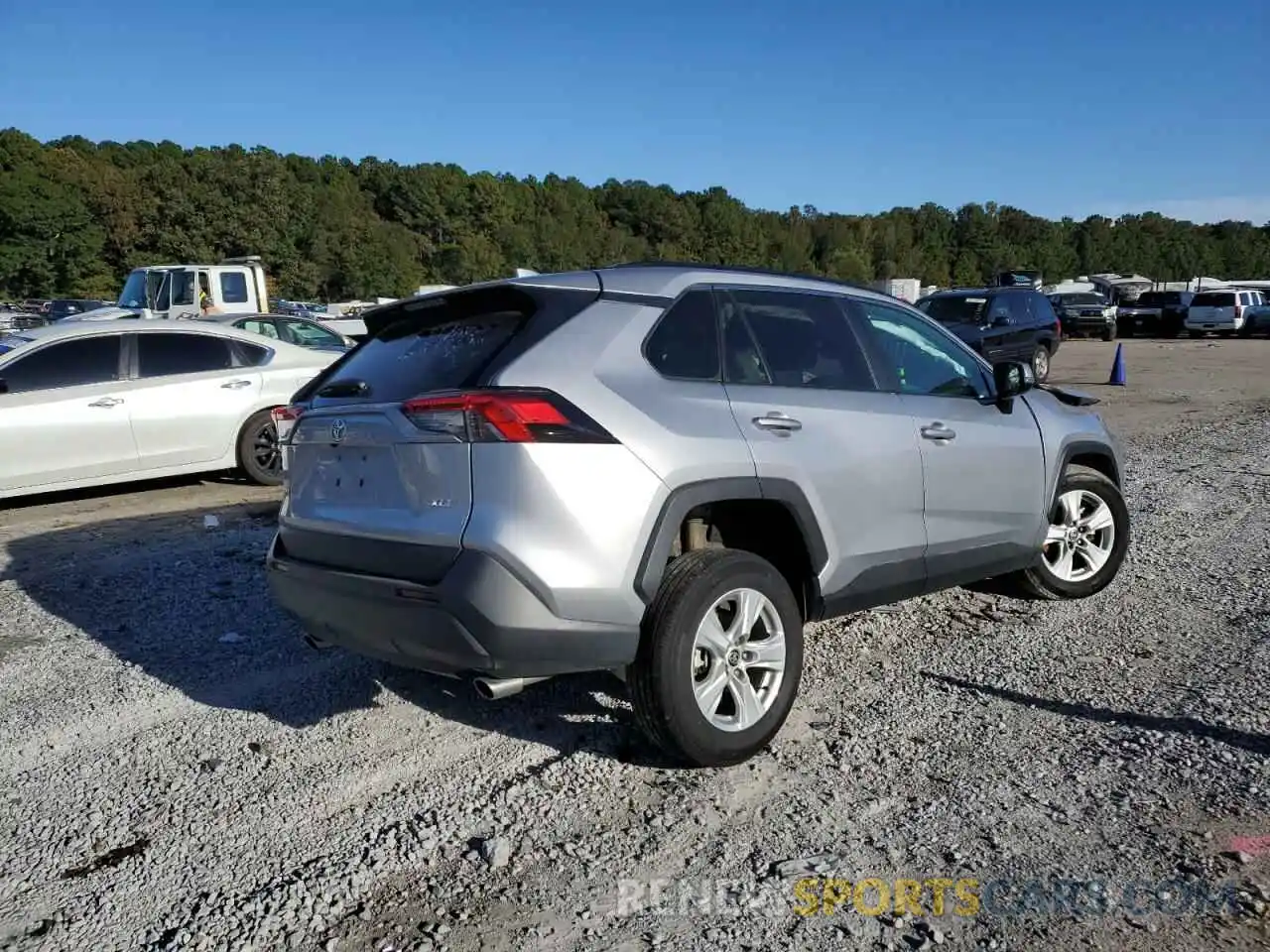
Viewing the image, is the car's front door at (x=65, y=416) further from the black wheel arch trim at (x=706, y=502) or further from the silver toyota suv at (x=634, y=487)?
the black wheel arch trim at (x=706, y=502)

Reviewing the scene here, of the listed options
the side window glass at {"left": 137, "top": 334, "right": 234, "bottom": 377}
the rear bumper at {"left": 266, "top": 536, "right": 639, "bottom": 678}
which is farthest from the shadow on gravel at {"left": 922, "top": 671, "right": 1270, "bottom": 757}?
the side window glass at {"left": 137, "top": 334, "right": 234, "bottom": 377}

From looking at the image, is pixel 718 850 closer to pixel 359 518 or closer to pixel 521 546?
pixel 521 546

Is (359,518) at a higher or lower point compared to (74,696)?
higher

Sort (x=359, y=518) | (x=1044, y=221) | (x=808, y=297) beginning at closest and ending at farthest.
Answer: (x=359, y=518)
(x=808, y=297)
(x=1044, y=221)

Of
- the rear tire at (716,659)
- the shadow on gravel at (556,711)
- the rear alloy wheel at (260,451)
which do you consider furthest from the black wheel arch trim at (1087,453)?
the rear alloy wheel at (260,451)

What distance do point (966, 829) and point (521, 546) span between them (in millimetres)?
1613

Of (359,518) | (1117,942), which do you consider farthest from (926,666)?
(359,518)

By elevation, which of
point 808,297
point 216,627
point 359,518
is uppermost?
point 808,297

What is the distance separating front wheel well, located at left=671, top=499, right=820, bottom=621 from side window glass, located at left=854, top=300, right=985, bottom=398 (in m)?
1.00

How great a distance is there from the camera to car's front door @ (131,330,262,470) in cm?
877

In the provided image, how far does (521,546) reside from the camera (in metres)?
3.15

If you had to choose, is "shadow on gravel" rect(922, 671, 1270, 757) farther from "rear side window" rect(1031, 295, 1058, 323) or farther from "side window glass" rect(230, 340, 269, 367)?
"rear side window" rect(1031, 295, 1058, 323)

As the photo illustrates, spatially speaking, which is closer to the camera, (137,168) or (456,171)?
(137,168)

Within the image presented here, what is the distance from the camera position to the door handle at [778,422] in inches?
148
